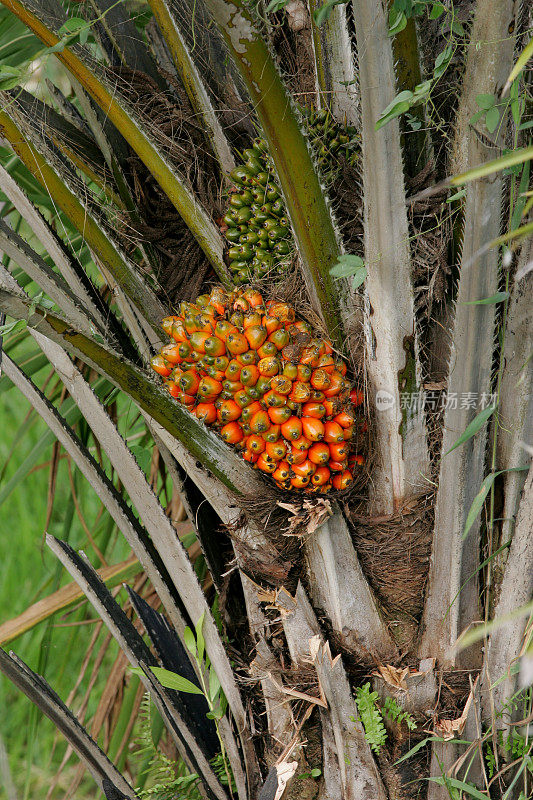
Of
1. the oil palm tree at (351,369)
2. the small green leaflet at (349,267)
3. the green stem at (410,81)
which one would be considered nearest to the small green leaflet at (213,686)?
the oil palm tree at (351,369)

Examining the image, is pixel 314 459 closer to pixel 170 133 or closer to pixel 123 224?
pixel 123 224

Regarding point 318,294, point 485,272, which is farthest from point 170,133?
point 485,272

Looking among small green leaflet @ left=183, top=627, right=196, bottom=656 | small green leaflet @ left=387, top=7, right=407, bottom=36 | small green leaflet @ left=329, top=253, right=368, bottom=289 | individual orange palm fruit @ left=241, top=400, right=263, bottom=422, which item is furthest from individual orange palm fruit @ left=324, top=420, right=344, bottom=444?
small green leaflet @ left=387, top=7, right=407, bottom=36

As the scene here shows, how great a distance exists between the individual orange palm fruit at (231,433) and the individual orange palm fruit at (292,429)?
72 millimetres

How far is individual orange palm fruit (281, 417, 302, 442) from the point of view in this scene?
0.88 meters

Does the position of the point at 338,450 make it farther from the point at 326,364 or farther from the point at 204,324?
the point at 204,324

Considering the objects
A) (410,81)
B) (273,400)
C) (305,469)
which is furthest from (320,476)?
(410,81)

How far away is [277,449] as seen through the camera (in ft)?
2.89

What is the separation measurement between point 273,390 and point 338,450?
0.13 metres

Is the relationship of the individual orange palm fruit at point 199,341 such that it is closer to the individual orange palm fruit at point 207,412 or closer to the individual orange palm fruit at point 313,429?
the individual orange palm fruit at point 207,412

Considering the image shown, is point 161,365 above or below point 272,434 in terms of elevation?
above

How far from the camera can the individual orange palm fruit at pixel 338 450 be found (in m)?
0.88

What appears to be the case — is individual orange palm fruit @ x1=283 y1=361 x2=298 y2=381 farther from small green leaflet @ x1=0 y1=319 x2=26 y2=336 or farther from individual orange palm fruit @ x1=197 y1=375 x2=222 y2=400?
small green leaflet @ x1=0 y1=319 x2=26 y2=336

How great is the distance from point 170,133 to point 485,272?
668mm
